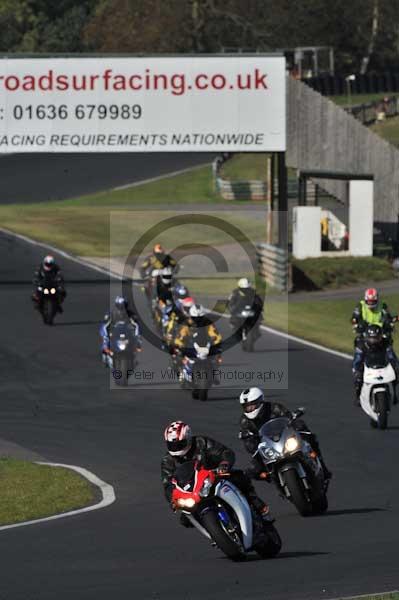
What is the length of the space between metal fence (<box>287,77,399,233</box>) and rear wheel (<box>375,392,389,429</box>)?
22549 millimetres

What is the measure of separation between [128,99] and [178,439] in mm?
28843

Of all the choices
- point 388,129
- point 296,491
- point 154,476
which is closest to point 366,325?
point 154,476

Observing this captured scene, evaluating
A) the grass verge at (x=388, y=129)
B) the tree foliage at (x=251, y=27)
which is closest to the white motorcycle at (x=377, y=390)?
the grass verge at (x=388, y=129)

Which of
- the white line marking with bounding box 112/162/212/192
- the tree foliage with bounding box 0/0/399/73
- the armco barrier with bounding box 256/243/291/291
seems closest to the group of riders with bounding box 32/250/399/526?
the armco barrier with bounding box 256/243/291/291

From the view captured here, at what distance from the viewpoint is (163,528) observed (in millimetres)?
14602

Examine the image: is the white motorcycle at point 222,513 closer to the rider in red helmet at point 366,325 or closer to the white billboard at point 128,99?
the rider in red helmet at point 366,325

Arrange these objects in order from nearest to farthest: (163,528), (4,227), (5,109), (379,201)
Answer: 1. (163,528)
2. (5,109)
3. (379,201)
4. (4,227)

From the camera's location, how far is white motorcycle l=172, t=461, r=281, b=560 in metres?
12.5

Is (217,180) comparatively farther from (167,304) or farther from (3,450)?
(3,450)

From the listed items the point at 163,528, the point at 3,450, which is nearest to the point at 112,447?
the point at 3,450

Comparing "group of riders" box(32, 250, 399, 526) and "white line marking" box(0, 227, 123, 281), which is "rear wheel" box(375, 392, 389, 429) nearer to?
"group of riders" box(32, 250, 399, 526)

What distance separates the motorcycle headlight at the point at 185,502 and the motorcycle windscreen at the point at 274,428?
2.10m

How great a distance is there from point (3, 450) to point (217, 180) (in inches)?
1849

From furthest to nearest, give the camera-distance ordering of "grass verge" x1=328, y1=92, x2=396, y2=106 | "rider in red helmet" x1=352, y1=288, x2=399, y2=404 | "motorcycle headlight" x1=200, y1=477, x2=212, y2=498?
"grass verge" x1=328, y1=92, x2=396, y2=106, "rider in red helmet" x1=352, y1=288, x2=399, y2=404, "motorcycle headlight" x1=200, y1=477, x2=212, y2=498
